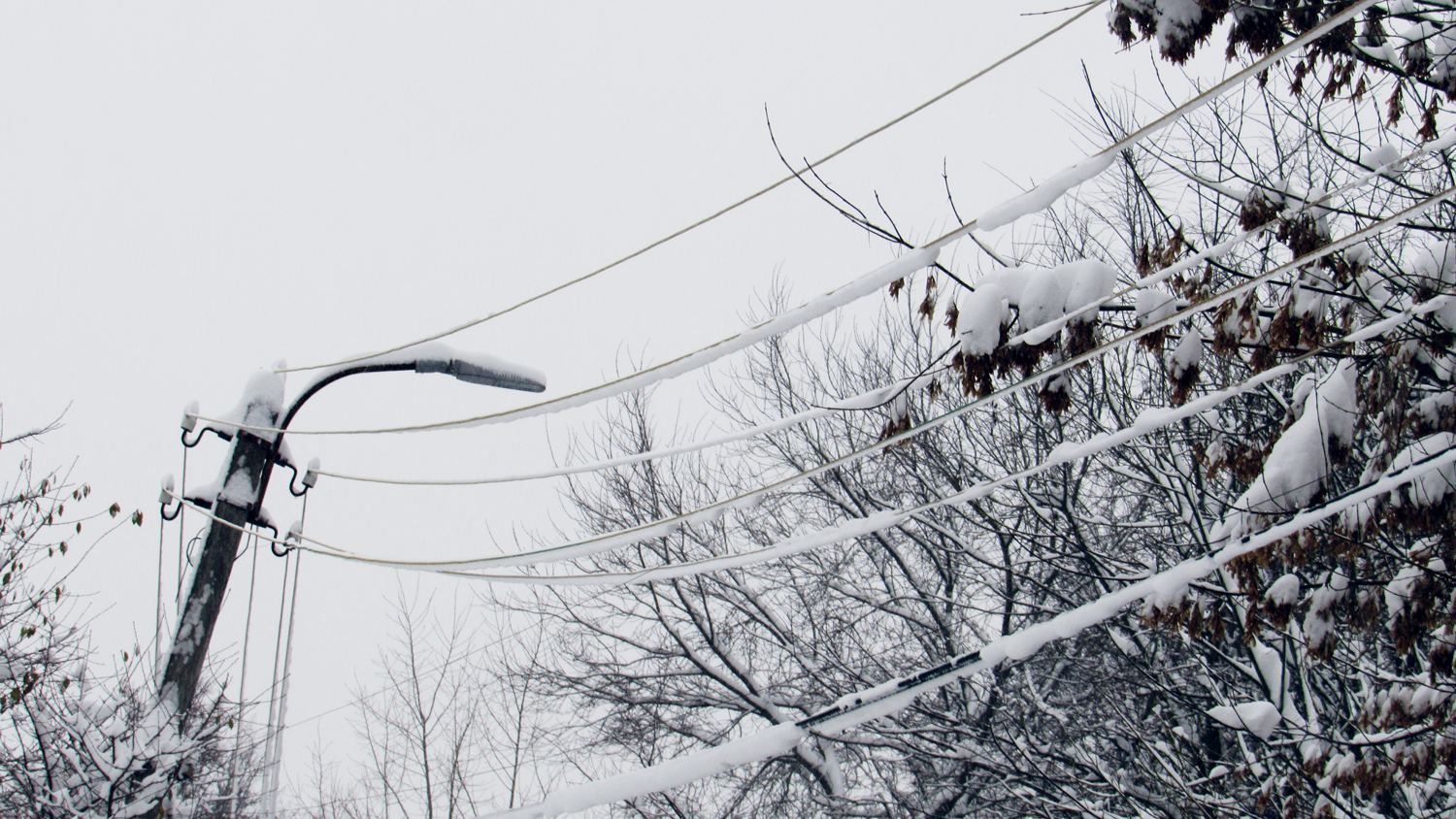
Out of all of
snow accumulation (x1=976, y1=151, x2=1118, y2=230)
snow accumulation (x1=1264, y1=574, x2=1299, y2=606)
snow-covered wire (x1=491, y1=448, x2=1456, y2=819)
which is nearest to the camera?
snow-covered wire (x1=491, y1=448, x2=1456, y2=819)

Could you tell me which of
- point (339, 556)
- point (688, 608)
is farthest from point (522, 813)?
point (688, 608)

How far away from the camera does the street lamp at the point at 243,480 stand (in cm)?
462

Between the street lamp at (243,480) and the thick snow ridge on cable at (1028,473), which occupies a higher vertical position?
the street lamp at (243,480)

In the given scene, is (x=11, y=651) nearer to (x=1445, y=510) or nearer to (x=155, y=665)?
(x=155, y=665)

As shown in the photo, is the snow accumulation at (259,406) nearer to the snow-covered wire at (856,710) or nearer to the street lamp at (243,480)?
the street lamp at (243,480)

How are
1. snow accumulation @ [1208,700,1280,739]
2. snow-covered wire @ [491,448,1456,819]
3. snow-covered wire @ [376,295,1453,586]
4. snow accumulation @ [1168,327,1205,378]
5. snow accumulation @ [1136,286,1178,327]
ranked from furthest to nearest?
snow accumulation @ [1208,700,1280,739]
snow accumulation @ [1168,327,1205,378]
snow accumulation @ [1136,286,1178,327]
snow-covered wire @ [376,295,1453,586]
snow-covered wire @ [491,448,1456,819]

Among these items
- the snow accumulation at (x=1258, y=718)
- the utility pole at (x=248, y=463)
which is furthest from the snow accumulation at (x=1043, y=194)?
the snow accumulation at (x=1258, y=718)

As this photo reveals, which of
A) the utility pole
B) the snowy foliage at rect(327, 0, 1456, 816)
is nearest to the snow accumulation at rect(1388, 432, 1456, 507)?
the snowy foliage at rect(327, 0, 1456, 816)

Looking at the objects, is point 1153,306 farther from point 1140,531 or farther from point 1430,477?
point 1140,531

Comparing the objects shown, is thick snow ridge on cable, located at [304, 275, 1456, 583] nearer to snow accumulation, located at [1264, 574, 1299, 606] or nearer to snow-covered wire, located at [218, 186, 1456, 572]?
snow-covered wire, located at [218, 186, 1456, 572]

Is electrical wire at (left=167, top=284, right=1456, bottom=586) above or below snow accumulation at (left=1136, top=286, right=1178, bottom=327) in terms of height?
below

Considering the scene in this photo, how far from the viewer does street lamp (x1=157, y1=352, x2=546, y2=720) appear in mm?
4621

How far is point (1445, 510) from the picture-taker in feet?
11.9

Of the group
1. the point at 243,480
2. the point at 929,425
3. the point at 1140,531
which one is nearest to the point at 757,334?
the point at 929,425
